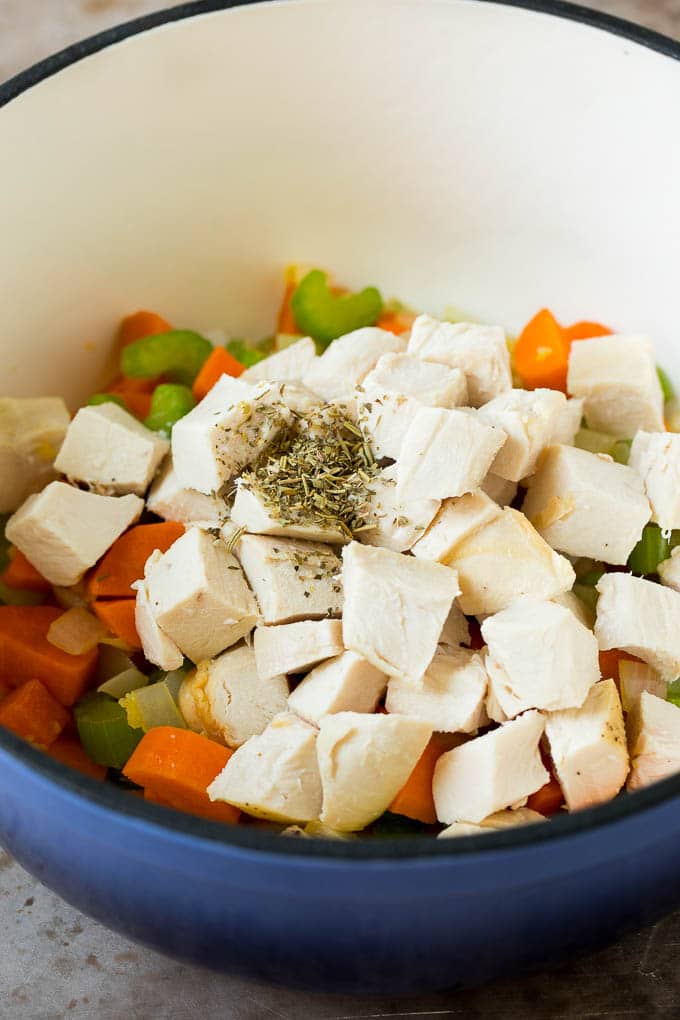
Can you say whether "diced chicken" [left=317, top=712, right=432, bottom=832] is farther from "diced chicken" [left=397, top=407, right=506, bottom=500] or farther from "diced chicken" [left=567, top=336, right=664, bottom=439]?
"diced chicken" [left=567, top=336, right=664, bottom=439]

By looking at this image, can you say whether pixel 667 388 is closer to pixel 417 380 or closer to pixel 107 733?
pixel 417 380

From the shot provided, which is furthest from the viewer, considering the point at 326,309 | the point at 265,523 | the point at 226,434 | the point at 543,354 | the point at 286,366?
the point at 326,309

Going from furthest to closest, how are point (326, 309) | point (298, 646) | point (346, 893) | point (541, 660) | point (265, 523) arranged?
point (326, 309)
point (265, 523)
point (298, 646)
point (541, 660)
point (346, 893)

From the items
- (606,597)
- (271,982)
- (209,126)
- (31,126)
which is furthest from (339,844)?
(209,126)

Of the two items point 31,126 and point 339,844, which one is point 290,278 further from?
point 339,844

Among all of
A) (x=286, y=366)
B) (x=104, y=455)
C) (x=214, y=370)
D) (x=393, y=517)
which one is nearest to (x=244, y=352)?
(x=214, y=370)
